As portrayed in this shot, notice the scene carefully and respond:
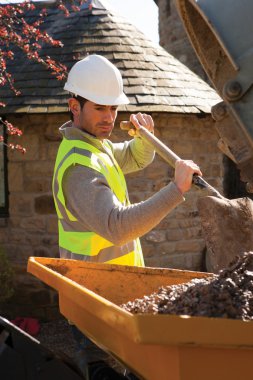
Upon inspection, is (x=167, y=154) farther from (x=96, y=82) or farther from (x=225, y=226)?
(x=225, y=226)

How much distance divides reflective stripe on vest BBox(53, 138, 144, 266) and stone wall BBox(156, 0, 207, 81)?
9.78 metres

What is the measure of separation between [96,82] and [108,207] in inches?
26.4

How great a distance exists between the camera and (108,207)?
7.86 ft

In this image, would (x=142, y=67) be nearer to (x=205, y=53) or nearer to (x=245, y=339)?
(x=205, y=53)

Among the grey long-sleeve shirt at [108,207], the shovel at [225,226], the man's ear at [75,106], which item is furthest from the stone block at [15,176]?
the grey long-sleeve shirt at [108,207]

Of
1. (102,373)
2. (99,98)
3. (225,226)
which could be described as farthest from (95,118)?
(102,373)

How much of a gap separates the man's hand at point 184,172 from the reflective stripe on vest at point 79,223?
0.44 meters

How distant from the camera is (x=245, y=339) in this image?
55.8 inches

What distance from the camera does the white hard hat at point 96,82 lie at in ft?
8.92

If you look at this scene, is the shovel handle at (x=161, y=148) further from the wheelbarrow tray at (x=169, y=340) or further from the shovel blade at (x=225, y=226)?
the wheelbarrow tray at (x=169, y=340)

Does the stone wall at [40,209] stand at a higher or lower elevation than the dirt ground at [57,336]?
higher

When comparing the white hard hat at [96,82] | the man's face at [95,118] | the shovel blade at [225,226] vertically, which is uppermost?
the white hard hat at [96,82]

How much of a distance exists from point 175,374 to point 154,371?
91 mm

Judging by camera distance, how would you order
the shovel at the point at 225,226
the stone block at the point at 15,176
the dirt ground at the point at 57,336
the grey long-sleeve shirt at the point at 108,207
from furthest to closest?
the stone block at the point at 15,176 → the dirt ground at the point at 57,336 → the shovel at the point at 225,226 → the grey long-sleeve shirt at the point at 108,207
